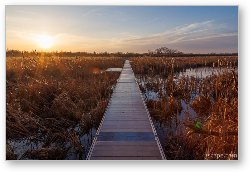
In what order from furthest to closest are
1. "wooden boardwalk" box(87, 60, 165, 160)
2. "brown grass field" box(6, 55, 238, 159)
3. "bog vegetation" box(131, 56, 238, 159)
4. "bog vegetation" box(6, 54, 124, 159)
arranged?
"bog vegetation" box(6, 54, 124, 159) → "brown grass field" box(6, 55, 238, 159) → "bog vegetation" box(131, 56, 238, 159) → "wooden boardwalk" box(87, 60, 165, 160)

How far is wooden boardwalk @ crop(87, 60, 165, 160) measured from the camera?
4.02 metres

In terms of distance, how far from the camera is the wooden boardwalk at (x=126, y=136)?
4020mm

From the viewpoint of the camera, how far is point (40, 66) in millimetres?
5711

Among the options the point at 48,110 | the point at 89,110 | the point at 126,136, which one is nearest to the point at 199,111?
the point at 126,136

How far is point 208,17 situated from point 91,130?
1854 mm

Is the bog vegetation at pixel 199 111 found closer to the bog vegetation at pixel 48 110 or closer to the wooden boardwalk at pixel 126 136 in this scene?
the wooden boardwalk at pixel 126 136

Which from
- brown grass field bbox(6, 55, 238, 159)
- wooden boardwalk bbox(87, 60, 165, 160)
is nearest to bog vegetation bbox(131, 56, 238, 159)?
brown grass field bbox(6, 55, 238, 159)

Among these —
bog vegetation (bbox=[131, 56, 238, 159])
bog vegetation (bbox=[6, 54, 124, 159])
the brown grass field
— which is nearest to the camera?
bog vegetation (bbox=[131, 56, 238, 159])

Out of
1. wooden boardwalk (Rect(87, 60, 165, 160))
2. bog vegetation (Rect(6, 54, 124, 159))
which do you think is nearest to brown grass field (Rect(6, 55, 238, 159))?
bog vegetation (Rect(6, 54, 124, 159))

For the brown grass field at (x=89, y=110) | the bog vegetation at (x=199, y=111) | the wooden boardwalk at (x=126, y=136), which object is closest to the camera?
the wooden boardwalk at (x=126, y=136)

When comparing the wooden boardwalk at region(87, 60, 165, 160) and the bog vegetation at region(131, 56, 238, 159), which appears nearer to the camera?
the wooden boardwalk at region(87, 60, 165, 160)

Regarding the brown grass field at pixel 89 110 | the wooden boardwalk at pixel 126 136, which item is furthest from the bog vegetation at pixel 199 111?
the wooden boardwalk at pixel 126 136

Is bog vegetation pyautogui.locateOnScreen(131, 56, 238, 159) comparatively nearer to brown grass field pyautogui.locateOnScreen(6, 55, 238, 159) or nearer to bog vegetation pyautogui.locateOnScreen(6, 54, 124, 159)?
brown grass field pyautogui.locateOnScreen(6, 55, 238, 159)

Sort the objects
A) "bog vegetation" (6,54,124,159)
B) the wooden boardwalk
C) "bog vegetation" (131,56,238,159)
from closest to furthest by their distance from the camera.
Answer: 1. the wooden boardwalk
2. "bog vegetation" (131,56,238,159)
3. "bog vegetation" (6,54,124,159)
